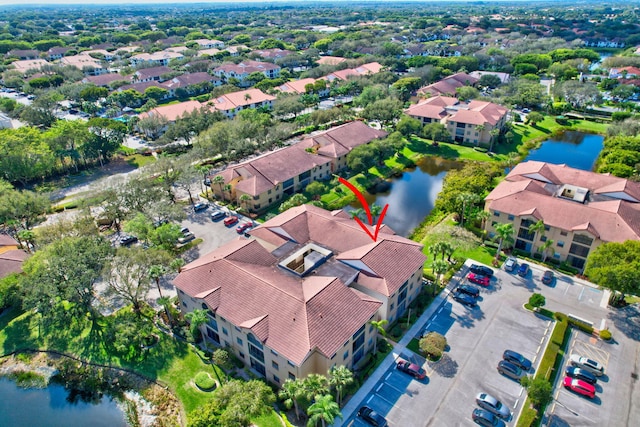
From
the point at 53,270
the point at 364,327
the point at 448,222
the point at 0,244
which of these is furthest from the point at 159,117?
the point at 364,327

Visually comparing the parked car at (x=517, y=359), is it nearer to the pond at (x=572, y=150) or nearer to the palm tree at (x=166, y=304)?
the palm tree at (x=166, y=304)

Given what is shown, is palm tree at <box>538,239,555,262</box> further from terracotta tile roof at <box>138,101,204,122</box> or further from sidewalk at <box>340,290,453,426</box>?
terracotta tile roof at <box>138,101,204,122</box>

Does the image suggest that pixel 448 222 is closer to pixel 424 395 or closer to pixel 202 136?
pixel 424 395

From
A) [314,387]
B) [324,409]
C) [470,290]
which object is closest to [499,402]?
[470,290]

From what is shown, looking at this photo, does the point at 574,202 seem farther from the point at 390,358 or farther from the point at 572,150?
the point at 572,150

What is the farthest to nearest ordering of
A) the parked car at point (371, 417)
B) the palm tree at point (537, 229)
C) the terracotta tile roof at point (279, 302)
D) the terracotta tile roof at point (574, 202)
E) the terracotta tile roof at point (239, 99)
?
the terracotta tile roof at point (239, 99) → the palm tree at point (537, 229) → the terracotta tile roof at point (574, 202) → the terracotta tile roof at point (279, 302) → the parked car at point (371, 417)

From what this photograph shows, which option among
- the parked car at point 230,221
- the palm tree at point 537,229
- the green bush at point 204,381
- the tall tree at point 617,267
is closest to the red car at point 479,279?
the palm tree at point 537,229
